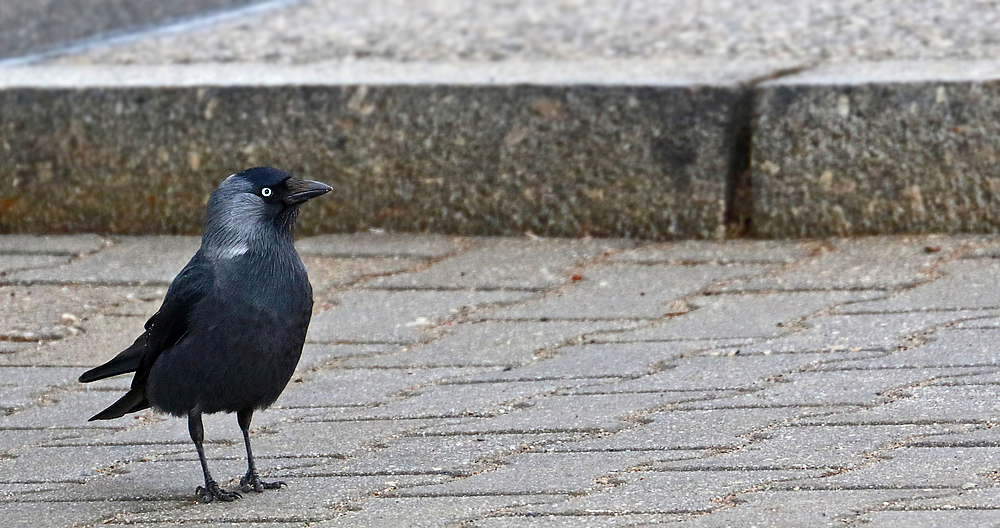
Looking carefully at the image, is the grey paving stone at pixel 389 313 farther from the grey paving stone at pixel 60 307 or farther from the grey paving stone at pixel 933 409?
the grey paving stone at pixel 933 409

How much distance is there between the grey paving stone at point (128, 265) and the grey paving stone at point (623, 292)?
1.10 metres

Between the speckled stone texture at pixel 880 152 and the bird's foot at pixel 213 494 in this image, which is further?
the speckled stone texture at pixel 880 152

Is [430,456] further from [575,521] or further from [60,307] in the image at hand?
[60,307]

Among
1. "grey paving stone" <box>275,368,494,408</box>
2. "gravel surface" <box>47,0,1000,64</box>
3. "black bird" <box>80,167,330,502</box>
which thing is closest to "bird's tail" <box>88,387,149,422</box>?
"black bird" <box>80,167,330,502</box>

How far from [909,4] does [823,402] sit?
12.0 feet

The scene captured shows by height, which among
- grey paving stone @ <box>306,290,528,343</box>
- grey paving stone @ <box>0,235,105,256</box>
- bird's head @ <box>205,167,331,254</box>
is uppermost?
bird's head @ <box>205,167,331,254</box>

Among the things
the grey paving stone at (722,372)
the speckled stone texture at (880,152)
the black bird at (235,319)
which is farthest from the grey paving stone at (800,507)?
the speckled stone texture at (880,152)

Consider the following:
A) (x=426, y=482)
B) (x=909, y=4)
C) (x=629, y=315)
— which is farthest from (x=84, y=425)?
(x=909, y=4)

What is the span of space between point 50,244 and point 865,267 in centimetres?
256

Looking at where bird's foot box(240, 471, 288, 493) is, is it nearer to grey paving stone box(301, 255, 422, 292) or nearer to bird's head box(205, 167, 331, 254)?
bird's head box(205, 167, 331, 254)

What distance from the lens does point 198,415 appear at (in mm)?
2713

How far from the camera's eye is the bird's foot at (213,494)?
→ 8.57ft

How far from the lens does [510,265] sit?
4.24m

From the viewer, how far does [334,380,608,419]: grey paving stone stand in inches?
120
